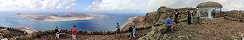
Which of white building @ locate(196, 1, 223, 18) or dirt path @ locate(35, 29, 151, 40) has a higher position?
white building @ locate(196, 1, 223, 18)

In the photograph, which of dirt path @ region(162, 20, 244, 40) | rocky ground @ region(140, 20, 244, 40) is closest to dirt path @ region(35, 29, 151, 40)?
rocky ground @ region(140, 20, 244, 40)

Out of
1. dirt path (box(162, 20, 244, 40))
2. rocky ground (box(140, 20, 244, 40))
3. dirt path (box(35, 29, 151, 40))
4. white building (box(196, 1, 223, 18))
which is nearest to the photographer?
rocky ground (box(140, 20, 244, 40))

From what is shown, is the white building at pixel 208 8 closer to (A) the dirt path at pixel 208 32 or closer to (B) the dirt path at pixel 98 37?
(A) the dirt path at pixel 208 32

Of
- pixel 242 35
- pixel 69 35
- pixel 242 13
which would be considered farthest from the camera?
pixel 242 13

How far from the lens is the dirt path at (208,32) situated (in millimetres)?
28859

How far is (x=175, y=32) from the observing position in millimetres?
30422

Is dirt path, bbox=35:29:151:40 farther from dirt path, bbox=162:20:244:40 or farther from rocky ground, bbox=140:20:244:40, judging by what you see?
dirt path, bbox=162:20:244:40

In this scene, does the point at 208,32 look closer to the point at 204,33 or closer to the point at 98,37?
the point at 204,33

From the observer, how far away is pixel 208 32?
105 ft

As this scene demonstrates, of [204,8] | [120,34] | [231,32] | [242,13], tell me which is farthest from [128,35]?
[242,13]

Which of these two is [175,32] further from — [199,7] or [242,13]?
[242,13]

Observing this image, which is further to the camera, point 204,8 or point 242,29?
point 204,8

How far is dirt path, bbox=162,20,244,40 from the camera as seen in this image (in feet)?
94.7

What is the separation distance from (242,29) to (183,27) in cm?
645
